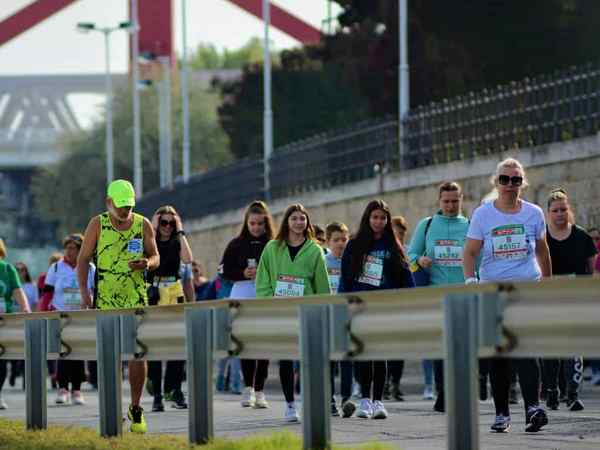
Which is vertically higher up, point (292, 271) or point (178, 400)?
point (292, 271)

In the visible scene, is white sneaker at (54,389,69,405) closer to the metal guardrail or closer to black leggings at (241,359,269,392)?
black leggings at (241,359,269,392)

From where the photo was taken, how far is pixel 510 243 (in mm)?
11852

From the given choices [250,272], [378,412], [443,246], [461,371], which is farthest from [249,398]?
[461,371]

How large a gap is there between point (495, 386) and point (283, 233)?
2.74 m

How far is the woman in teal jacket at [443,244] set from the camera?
14594 mm

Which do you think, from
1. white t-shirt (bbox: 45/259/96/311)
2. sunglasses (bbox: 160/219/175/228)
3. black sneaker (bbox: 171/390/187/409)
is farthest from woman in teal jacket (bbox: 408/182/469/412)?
white t-shirt (bbox: 45/259/96/311)

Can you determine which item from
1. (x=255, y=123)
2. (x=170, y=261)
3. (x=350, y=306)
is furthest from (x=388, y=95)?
(x=350, y=306)

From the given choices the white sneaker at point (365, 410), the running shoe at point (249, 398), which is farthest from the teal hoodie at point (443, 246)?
the running shoe at point (249, 398)

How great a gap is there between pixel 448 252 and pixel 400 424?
1862 mm

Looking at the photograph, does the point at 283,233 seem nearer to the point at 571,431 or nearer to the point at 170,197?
the point at 571,431

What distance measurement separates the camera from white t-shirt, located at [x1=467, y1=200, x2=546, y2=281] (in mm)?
11852

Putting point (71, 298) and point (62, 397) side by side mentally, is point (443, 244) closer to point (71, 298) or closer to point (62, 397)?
point (62, 397)

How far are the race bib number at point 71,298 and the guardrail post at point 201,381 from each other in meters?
8.69

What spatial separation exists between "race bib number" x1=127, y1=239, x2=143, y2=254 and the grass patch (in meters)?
1.12
